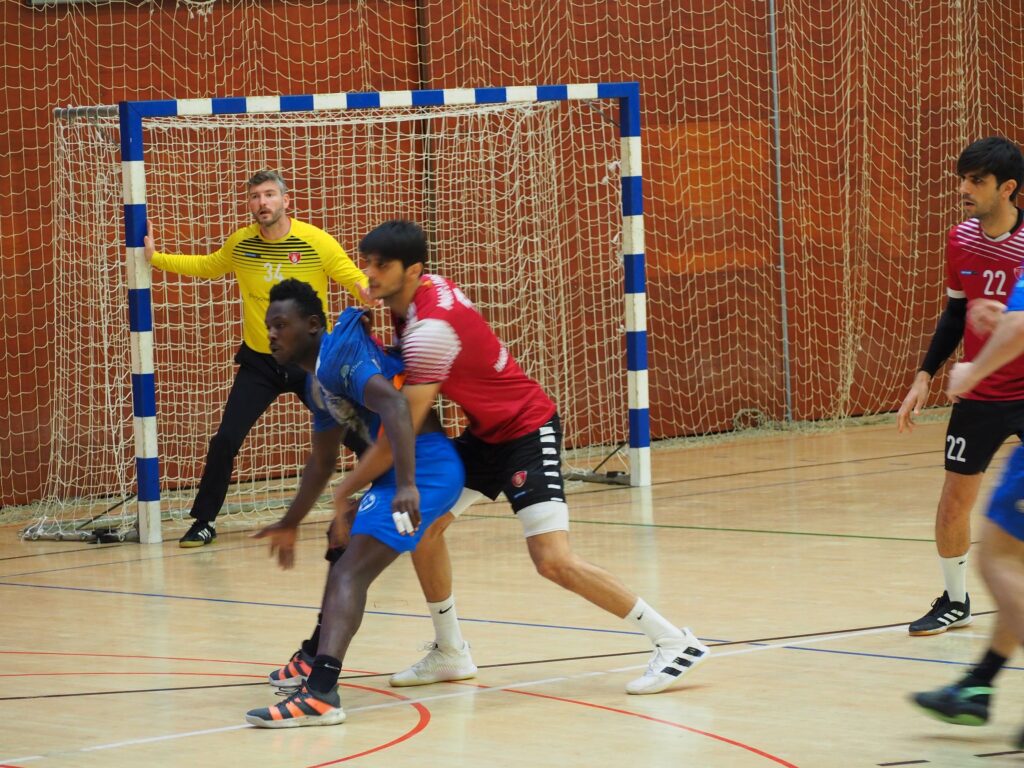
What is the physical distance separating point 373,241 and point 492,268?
7.82 m

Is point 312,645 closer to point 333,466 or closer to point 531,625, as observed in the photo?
point 333,466

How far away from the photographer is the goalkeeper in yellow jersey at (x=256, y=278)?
10039 millimetres

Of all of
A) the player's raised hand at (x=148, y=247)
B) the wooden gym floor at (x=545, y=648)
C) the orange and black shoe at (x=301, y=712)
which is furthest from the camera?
the player's raised hand at (x=148, y=247)

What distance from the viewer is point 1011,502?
492 cm

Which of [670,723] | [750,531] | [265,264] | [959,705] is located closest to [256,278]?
[265,264]

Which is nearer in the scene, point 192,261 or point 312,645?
point 312,645

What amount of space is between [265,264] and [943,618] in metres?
4.79

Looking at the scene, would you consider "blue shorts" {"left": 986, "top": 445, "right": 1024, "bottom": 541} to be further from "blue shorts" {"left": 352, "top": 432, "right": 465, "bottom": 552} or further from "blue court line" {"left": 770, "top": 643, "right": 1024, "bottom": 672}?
"blue shorts" {"left": 352, "top": 432, "right": 465, "bottom": 552}

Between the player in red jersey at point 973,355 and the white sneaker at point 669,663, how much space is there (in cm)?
123

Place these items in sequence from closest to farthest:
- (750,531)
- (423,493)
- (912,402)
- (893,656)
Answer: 1. (423,493)
2. (893,656)
3. (912,402)
4. (750,531)

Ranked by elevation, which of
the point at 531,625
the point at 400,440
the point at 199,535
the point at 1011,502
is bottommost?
the point at 199,535

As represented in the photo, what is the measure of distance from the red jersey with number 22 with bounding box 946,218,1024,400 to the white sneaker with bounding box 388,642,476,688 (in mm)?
2196

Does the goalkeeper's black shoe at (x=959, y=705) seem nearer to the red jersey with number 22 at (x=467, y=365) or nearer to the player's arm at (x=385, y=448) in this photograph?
the red jersey with number 22 at (x=467, y=365)

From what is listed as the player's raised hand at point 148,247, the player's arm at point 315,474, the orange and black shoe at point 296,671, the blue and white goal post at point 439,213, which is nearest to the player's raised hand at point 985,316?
the player's arm at point 315,474
